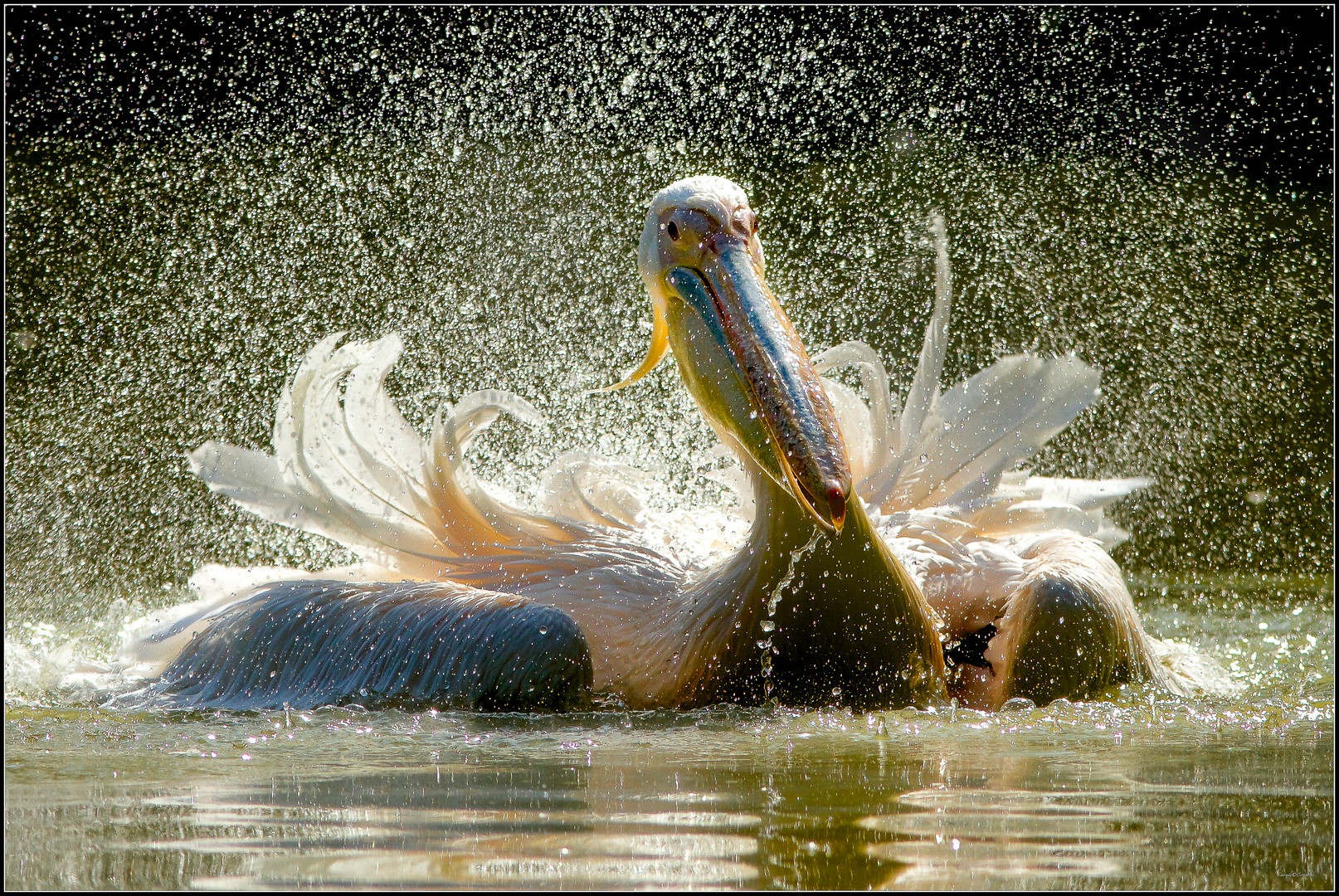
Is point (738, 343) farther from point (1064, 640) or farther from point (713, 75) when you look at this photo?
point (713, 75)

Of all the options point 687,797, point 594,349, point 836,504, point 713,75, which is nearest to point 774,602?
point 836,504

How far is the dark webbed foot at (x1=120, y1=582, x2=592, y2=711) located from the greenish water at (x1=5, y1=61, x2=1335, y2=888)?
116 mm

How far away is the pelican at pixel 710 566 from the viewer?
3.69 metres

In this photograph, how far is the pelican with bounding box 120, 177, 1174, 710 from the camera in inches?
145

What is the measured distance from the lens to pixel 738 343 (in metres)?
3.75

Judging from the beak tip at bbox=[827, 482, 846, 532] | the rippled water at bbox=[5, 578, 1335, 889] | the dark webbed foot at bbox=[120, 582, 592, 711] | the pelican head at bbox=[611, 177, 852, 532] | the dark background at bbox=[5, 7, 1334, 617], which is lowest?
the rippled water at bbox=[5, 578, 1335, 889]

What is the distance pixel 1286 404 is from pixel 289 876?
1005 cm

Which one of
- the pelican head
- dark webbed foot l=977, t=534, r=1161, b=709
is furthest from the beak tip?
dark webbed foot l=977, t=534, r=1161, b=709

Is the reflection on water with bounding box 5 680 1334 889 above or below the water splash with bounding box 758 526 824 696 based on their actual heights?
below

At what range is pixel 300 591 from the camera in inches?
161

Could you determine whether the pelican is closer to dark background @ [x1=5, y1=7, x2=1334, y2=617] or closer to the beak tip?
the beak tip

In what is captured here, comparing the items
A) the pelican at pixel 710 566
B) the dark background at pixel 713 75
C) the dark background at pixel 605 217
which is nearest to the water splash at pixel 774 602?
the pelican at pixel 710 566

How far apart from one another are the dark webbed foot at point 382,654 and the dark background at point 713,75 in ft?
15.4

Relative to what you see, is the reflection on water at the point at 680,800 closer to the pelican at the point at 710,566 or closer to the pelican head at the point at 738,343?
the pelican at the point at 710,566
